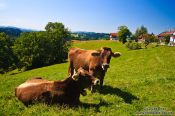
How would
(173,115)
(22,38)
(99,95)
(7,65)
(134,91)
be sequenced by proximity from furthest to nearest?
(22,38) → (7,65) → (134,91) → (99,95) → (173,115)

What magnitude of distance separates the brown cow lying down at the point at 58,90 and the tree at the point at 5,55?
69298 mm

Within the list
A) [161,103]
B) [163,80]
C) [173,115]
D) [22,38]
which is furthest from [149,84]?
[22,38]

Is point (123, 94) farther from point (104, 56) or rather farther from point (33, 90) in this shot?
point (33, 90)

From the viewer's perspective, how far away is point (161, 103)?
13.6 metres

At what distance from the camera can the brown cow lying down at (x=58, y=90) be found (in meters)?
11.9

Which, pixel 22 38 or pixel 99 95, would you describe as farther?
pixel 22 38

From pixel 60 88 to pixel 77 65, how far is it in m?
7.87

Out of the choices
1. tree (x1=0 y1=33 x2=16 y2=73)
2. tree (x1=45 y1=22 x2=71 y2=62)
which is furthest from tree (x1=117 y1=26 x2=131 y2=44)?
tree (x1=0 y1=33 x2=16 y2=73)

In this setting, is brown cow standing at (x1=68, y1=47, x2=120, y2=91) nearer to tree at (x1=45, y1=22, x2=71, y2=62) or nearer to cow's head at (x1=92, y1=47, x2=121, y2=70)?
cow's head at (x1=92, y1=47, x2=121, y2=70)

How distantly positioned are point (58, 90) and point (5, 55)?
7147 centimetres

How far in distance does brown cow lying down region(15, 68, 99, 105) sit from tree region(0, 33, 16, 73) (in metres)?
69.3

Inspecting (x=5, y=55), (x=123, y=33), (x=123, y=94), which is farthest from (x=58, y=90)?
(x=123, y=33)

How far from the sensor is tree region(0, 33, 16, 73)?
78.7m

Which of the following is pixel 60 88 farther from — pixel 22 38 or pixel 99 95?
pixel 22 38
